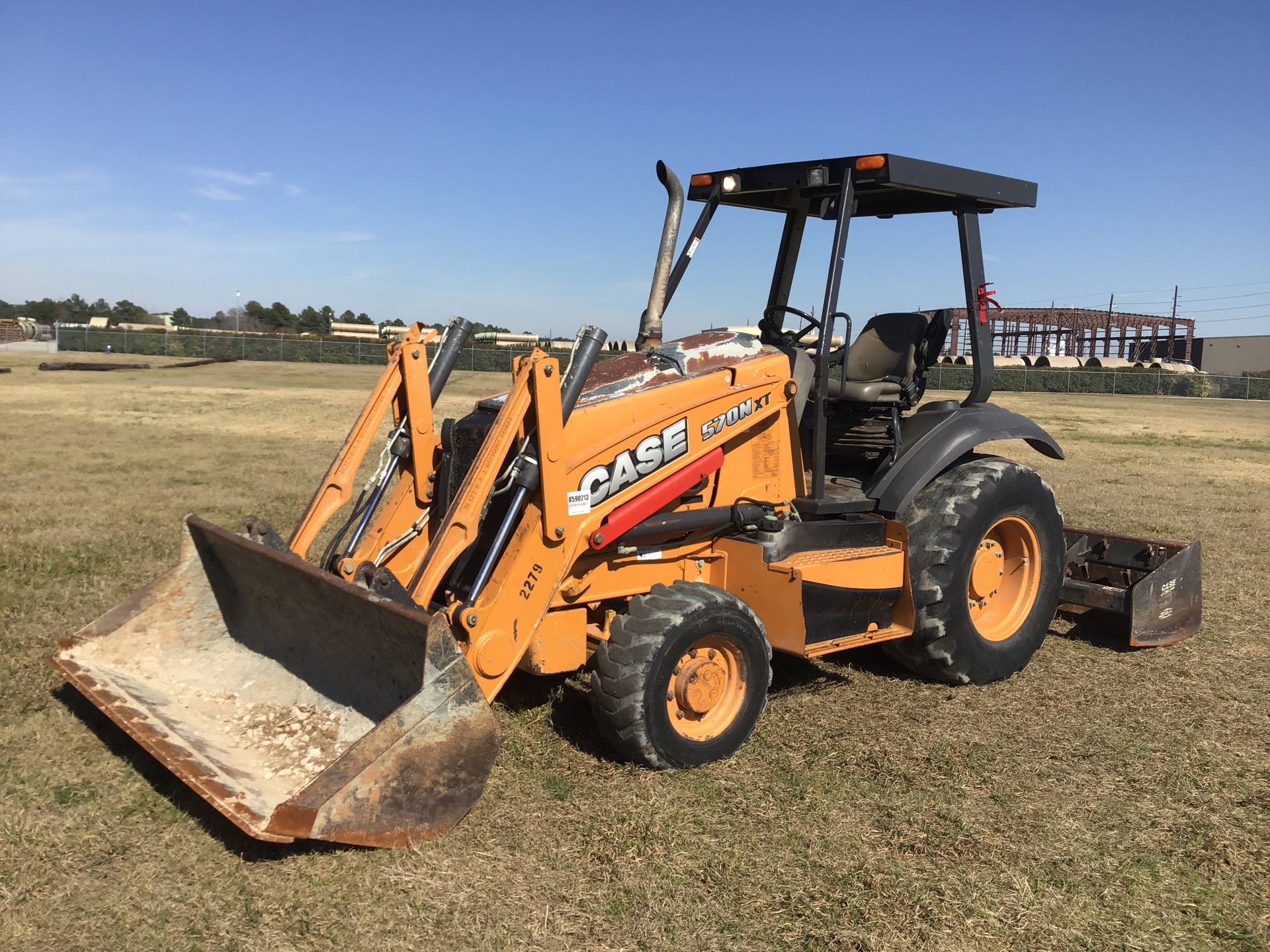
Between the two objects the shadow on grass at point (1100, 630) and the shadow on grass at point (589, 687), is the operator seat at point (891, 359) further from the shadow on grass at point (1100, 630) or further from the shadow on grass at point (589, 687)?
the shadow on grass at point (1100, 630)

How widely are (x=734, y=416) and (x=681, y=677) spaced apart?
1.36 m

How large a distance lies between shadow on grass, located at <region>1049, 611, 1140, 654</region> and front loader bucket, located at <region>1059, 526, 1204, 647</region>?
183 millimetres

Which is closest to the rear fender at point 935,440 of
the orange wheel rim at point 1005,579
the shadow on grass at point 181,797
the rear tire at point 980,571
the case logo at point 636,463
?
the rear tire at point 980,571

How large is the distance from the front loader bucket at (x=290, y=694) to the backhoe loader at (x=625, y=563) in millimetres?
13

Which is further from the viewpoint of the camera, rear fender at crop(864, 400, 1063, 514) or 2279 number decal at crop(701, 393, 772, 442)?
rear fender at crop(864, 400, 1063, 514)

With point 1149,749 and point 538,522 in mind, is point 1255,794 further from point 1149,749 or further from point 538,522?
point 538,522

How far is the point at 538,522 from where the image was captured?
434 cm

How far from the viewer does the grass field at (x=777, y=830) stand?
3.41m

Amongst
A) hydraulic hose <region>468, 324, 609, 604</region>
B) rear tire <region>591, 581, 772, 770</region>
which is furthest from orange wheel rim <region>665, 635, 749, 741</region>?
hydraulic hose <region>468, 324, 609, 604</region>

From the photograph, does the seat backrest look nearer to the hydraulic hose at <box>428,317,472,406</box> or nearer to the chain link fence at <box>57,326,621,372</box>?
the hydraulic hose at <box>428,317,472,406</box>

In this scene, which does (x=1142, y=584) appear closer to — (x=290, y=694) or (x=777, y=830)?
(x=777, y=830)

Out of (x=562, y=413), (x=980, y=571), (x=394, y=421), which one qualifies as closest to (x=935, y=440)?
(x=980, y=571)

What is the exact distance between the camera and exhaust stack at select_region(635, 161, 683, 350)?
5125 millimetres

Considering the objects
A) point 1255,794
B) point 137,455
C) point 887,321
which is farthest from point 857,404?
point 137,455
